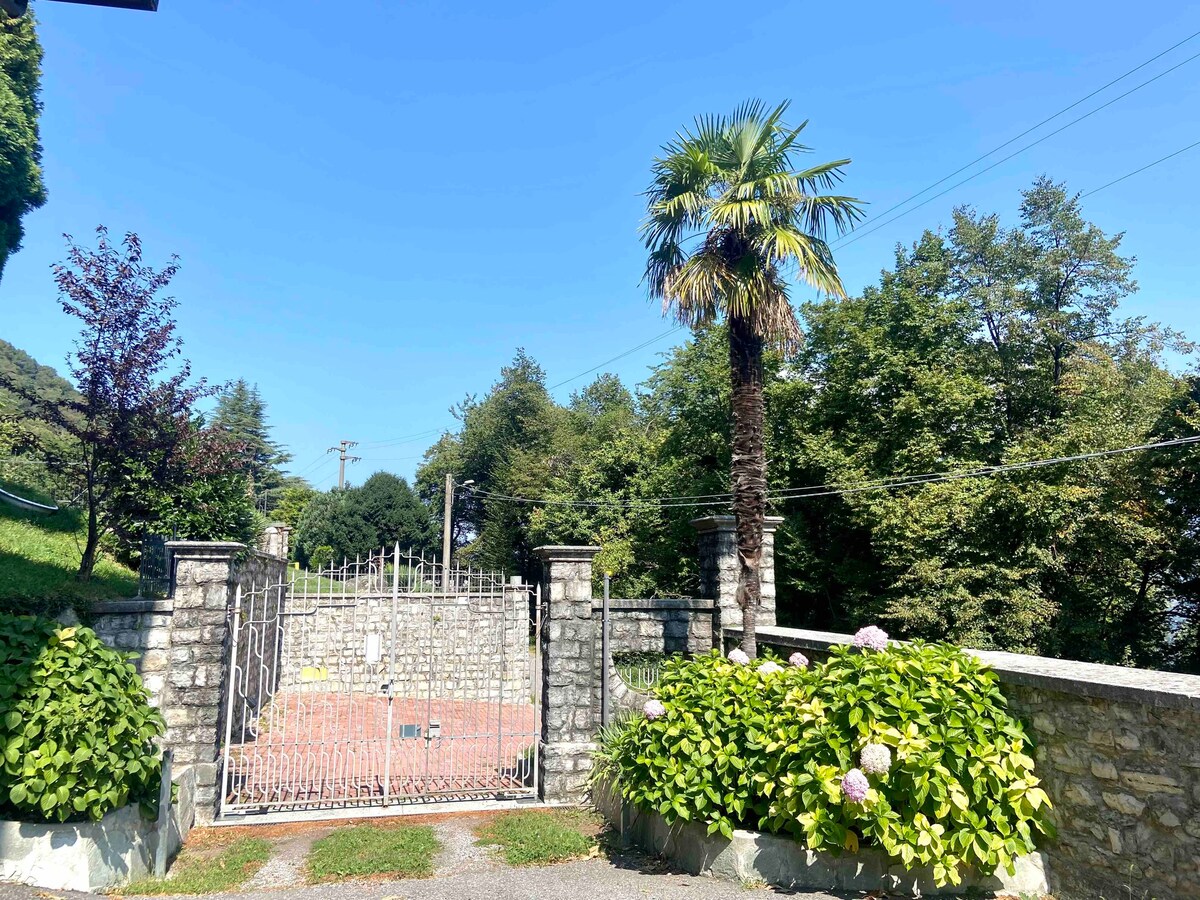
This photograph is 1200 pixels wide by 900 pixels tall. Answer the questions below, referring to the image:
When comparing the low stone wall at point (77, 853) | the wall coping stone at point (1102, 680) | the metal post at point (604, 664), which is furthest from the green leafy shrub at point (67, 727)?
the wall coping stone at point (1102, 680)

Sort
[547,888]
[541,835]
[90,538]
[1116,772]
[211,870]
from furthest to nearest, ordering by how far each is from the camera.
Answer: [90,538] < [541,835] < [211,870] < [547,888] < [1116,772]

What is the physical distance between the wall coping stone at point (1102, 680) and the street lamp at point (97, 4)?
6.21 m

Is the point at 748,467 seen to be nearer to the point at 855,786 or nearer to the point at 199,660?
the point at 855,786

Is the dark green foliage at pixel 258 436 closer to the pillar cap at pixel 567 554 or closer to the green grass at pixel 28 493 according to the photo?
the green grass at pixel 28 493

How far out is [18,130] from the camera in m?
14.8

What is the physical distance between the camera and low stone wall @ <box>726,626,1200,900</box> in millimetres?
3576

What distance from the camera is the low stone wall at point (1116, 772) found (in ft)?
11.7

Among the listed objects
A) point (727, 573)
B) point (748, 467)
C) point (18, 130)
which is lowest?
point (727, 573)

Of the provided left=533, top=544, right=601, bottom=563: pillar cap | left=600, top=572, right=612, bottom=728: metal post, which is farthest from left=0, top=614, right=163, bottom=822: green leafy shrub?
left=600, top=572, right=612, bottom=728: metal post

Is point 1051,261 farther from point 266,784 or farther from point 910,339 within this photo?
point 266,784

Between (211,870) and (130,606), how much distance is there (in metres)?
2.35

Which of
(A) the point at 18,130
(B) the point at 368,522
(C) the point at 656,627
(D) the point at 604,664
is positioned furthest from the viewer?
(B) the point at 368,522

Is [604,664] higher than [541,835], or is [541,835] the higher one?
[604,664]

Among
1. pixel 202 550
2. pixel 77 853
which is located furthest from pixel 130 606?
pixel 77 853
